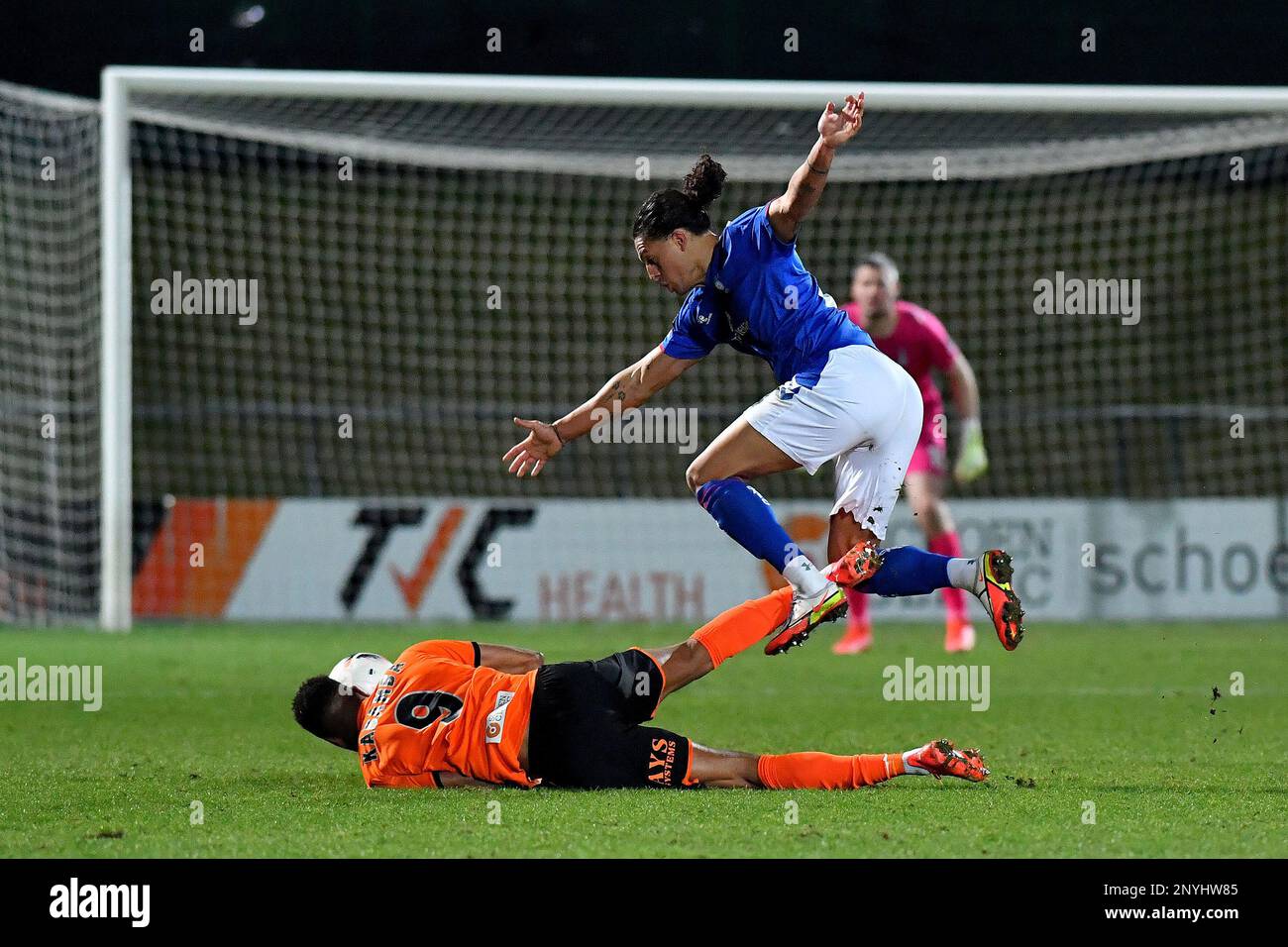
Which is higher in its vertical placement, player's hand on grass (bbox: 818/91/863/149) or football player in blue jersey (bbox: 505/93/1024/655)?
player's hand on grass (bbox: 818/91/863/149)

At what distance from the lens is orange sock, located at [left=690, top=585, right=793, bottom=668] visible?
4719 millimetres

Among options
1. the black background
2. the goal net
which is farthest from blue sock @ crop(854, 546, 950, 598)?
the black background

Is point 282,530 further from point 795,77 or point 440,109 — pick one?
point 795,77

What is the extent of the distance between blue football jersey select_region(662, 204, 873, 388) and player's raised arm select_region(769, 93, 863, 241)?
7.1 inches

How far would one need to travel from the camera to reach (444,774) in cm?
467

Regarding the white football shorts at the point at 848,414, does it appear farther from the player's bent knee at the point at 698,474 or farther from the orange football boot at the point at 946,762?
the orange football boot at the point at 946,762

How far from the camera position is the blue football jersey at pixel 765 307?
17.3 ft

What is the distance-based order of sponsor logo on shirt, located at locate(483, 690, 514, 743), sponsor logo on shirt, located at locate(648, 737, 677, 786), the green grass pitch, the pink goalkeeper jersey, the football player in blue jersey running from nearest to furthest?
the green grass pitch, sponsor logo on shirt, located at locate(483, 690, 514, 743), sponsor logo on shirt, located at locate(648, 737, 677, 786), the football player in blue jersey, the pink goalkeeper jersey

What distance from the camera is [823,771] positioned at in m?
4.71

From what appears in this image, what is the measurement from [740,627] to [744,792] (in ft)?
1.60

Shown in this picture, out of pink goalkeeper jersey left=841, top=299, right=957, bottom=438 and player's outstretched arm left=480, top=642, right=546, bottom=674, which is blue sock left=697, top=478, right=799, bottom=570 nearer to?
player's outstretched arm left=480, top=642, right=546, bottom=674

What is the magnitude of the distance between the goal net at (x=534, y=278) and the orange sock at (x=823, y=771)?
6.49 metres

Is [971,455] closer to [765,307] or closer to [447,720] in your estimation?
[765,307]

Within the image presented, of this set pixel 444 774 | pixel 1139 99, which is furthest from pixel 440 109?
pixel 444 774
